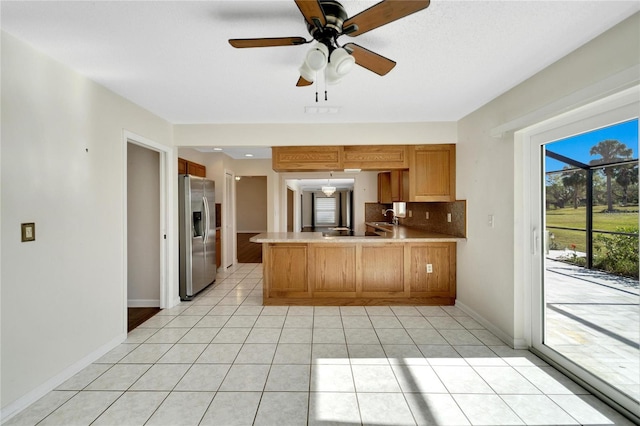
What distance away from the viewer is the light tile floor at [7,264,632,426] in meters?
1.75

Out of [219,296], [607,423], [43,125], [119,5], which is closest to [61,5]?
[119,5]

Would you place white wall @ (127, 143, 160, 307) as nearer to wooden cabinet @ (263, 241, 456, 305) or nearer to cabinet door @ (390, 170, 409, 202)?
wooden cabinet @ (263, 241, 456, 305)

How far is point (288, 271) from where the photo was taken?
3.71 m

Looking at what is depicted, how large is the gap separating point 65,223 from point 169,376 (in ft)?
4.50

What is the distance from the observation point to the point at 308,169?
13.1 feet

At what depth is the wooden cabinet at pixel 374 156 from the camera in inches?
151

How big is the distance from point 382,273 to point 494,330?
130 cm

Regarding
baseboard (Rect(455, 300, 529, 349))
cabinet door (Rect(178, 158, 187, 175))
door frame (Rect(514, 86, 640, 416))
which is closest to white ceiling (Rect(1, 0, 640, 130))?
door frame (Rect(514, 86, 640, 416))

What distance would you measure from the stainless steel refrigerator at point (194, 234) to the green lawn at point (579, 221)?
3941 mm

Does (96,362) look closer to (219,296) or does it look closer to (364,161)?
(219,296)

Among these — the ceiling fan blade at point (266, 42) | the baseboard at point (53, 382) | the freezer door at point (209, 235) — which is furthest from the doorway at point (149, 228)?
the ceiling fan blade at point (266, 42)

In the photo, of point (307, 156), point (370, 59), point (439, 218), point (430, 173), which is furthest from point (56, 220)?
point (439, 218)

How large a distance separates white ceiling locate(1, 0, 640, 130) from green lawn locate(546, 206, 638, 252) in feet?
3.63

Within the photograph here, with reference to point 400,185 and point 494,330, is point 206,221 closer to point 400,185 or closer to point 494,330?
point 400,185
